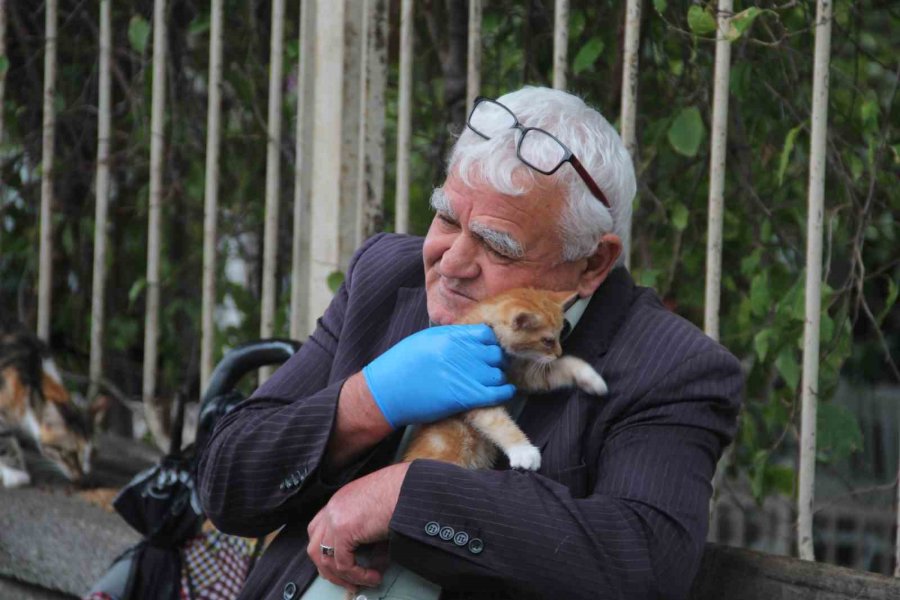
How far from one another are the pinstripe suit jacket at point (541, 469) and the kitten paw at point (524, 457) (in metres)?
0.02

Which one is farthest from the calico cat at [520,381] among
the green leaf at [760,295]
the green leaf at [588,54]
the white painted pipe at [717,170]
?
the green leaf at [588,54]

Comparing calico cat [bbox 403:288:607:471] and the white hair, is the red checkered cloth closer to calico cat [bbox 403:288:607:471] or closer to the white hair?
calico cat [bbox 403:288:607:471]

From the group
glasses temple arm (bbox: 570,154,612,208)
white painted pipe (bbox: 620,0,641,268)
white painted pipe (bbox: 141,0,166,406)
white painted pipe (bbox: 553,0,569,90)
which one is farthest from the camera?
white painted pipe (bbox: 141,0,166,406)

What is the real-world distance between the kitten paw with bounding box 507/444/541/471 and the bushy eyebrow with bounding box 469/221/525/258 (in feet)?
1.15

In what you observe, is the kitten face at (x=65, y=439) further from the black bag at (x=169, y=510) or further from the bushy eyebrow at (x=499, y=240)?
the bushy eyebrow at (x=499, y=240)

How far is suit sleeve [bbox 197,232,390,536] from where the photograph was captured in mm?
2123

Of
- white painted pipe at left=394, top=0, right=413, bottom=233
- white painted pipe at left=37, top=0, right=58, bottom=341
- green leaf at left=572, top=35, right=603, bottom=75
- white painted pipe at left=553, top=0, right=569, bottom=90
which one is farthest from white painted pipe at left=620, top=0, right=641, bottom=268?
white painted pipe at left=37, top=0, right=58, bottom=341

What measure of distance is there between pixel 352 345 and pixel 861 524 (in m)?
4.07

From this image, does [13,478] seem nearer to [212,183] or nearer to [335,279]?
[212,183]

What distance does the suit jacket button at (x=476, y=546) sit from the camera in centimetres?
189

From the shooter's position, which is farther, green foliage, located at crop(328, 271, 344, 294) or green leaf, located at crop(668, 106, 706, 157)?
green foliage, located at crop(328, 271, 344, 294)

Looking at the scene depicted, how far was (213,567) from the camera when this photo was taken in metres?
2.98

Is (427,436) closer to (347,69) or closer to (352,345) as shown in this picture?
(352,345)

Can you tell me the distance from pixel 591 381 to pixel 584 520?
267mm
